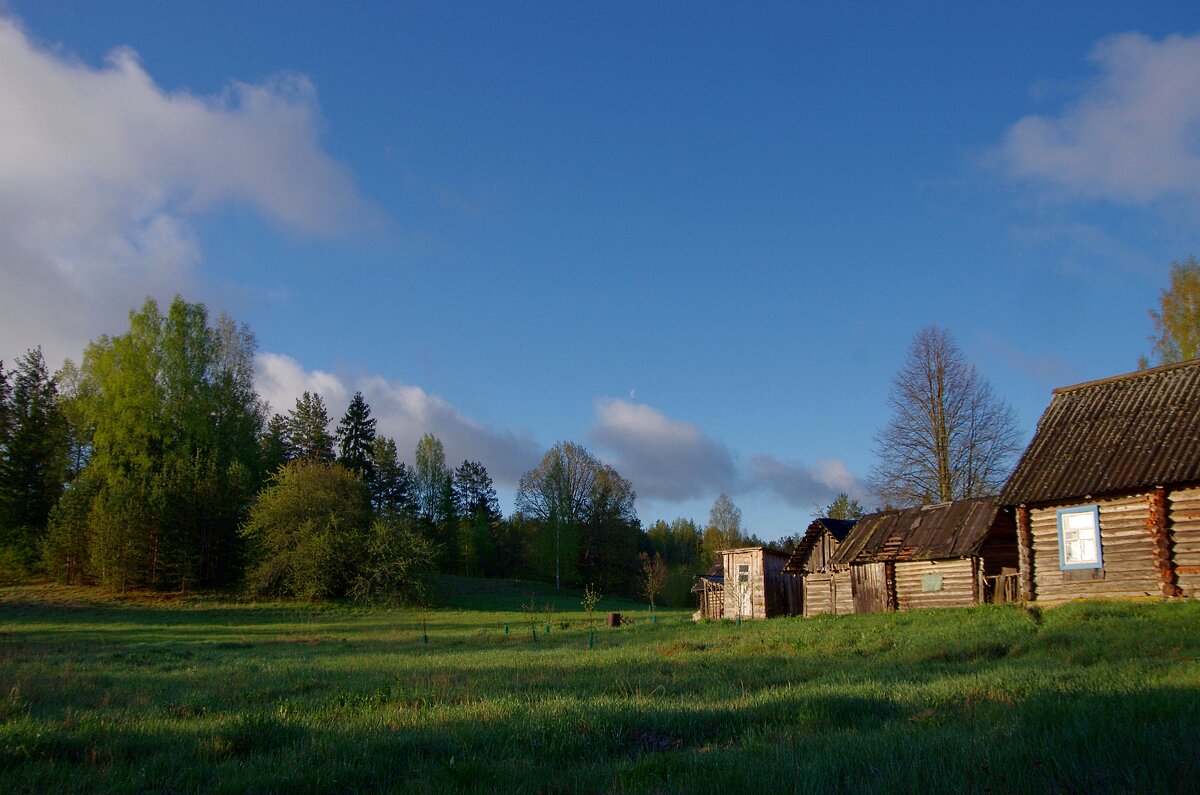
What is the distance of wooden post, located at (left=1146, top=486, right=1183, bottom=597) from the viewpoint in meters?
21.2

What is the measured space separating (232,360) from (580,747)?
5982 centimetres

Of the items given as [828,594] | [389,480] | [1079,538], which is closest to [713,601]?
[828,594]

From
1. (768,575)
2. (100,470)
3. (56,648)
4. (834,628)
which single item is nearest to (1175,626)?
(834,628)

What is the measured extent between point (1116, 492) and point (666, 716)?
19133 mm

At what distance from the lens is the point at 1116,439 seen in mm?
23422

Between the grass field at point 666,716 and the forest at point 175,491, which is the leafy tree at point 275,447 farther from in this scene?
the grass field at point 666,716

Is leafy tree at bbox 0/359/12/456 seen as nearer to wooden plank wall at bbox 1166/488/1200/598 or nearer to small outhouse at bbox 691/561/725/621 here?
small outhouse at bbox 691/561/725/621

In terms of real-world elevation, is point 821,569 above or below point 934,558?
below

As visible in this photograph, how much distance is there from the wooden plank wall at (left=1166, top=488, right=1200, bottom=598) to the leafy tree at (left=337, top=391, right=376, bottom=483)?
6926 cm

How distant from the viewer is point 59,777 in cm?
665

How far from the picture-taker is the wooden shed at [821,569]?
1383 inches

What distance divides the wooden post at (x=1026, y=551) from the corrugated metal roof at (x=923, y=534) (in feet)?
13.8

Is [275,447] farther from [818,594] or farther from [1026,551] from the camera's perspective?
[1026,551]

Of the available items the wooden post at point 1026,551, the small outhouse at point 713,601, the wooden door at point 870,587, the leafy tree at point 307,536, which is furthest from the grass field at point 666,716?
the leafy tree at point 307,536
